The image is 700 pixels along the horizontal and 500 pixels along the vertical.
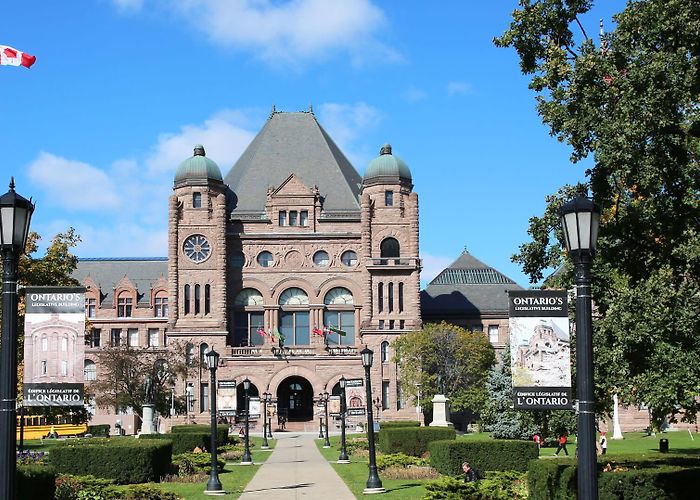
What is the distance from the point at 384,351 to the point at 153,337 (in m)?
28.0

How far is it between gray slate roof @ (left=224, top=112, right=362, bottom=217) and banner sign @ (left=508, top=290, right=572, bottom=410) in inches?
2977

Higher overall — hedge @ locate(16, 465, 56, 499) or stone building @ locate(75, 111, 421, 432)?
stone building @ locate(75, 111, 421, 432)

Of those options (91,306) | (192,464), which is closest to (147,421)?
(192,464)

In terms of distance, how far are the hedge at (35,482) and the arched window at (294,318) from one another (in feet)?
221

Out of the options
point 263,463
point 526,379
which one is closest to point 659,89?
point 526,379

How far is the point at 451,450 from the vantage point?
32875 millimetres

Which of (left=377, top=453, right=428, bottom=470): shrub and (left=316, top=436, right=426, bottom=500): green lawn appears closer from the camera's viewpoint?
(left=316, top=436, right=426, bottom=500): green lawn

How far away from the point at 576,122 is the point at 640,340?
5.31 metres

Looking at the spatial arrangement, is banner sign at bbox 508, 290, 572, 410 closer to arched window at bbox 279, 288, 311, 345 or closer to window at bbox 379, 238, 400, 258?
window at bbox 379, 238, 400, 258

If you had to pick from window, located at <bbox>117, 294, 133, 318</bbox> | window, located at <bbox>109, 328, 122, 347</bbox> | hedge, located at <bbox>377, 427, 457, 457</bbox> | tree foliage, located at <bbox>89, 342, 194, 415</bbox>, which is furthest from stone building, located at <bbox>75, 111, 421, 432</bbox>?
hedge, located at <bbox>377, 427, 457, 457</bbox>

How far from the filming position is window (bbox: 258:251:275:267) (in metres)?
90.9

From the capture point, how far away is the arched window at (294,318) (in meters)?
90.8

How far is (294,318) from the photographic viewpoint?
299ft

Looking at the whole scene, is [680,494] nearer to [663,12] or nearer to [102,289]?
[663,12]
